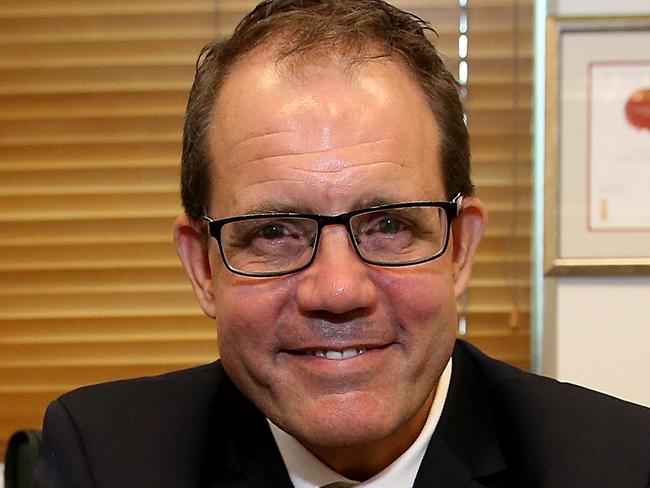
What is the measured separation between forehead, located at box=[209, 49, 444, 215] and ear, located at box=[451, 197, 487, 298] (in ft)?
0.34

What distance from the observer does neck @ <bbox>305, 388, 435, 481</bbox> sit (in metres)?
1.29

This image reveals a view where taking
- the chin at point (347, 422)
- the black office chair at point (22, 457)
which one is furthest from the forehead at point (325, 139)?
the black office chair at point (22, 457)

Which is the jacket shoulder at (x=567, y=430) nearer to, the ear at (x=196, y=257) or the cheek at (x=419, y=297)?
the cheek at (x=419, y=297)

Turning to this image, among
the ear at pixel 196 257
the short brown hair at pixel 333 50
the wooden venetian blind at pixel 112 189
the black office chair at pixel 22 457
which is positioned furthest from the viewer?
the wooden venetian blind at pixel 112 189

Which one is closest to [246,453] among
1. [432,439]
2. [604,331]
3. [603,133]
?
[432,439]

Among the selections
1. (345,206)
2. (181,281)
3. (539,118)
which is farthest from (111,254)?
(345,206)

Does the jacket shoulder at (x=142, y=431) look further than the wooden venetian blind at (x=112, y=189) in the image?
No

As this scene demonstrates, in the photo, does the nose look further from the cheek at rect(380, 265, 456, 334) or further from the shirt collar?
the shirt collar

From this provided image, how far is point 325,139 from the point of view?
111 cm

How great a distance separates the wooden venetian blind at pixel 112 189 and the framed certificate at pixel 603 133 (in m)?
0.17

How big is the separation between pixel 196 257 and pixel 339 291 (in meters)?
0.34

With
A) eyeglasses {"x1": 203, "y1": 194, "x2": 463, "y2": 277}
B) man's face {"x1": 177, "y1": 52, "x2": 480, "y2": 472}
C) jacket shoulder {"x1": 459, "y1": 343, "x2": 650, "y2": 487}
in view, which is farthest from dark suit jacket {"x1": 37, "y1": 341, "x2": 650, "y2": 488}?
eyeglasses {"x1": 203, "y1": 194, "x2": 463, "y2": 277}

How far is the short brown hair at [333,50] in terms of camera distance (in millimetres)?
1196

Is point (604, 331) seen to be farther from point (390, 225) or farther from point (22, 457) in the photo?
point (22, 457)
